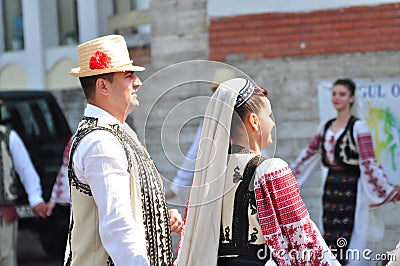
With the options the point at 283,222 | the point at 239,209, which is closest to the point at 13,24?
the point at 239,209

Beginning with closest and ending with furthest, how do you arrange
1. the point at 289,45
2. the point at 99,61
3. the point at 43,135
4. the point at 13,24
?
the point at 99,61 → the point at 289,45 → the point at 43,135 → the point at 13,24

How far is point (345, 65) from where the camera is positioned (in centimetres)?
822

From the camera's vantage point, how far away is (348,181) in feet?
23.8

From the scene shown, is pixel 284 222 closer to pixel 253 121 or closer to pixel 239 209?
pixel 239 209

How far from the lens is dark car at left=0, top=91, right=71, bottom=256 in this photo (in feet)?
27.5

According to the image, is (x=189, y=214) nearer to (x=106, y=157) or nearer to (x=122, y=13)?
(x=106, y=157)

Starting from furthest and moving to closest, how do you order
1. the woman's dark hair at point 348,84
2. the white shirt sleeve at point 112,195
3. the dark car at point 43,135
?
the dark car at point 43,135
the woman's dark hair at point 348,84
the white shirt sleeve at point 112,195

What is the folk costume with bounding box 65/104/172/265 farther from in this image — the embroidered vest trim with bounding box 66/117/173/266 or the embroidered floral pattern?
the embroidered floral pattern

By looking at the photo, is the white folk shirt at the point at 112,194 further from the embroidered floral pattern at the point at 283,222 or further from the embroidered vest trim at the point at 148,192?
the embroidered floral pattern at the point at 283,222

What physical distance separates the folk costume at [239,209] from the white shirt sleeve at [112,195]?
0.84ft

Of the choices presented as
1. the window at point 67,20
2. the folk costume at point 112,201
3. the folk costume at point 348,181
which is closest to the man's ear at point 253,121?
the folk costume at point 112,201

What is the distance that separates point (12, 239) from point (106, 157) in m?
4.45

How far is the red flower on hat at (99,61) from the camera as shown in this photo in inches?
149

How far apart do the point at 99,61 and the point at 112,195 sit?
61 cm
